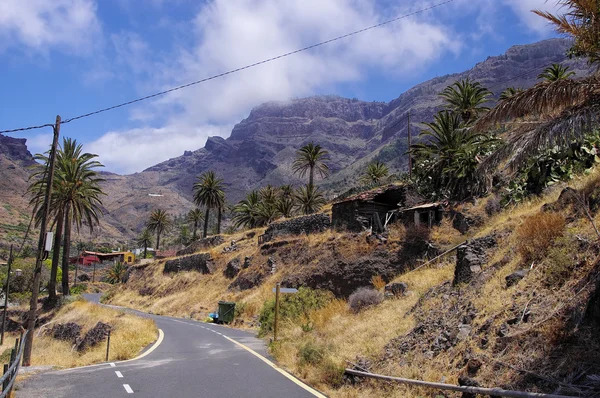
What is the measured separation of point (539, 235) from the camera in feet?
33.8

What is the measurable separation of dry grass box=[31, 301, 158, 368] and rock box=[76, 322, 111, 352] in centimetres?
40

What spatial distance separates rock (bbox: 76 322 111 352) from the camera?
82.5 ft

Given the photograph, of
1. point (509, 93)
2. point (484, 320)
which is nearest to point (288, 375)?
point (484, 320)

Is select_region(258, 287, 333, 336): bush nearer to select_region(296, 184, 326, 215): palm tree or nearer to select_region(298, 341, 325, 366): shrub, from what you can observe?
select_region(298, 341, 325, 366): shrub

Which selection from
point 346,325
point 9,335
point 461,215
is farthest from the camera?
point 9,335

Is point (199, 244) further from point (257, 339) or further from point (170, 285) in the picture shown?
point (257, 339)

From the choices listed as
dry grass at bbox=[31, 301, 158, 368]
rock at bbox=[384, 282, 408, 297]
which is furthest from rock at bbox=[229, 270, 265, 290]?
rock at bbox=[384, 282, 408, 297]

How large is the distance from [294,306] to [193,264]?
34.4 m

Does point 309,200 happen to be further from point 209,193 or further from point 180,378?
point 180,378

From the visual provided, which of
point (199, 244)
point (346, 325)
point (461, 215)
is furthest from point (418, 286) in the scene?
point (199, 244)

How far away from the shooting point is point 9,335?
43125 millimetres

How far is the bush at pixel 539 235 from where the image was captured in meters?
10.1

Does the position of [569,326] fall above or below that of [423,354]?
above

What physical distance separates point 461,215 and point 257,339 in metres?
12.0
